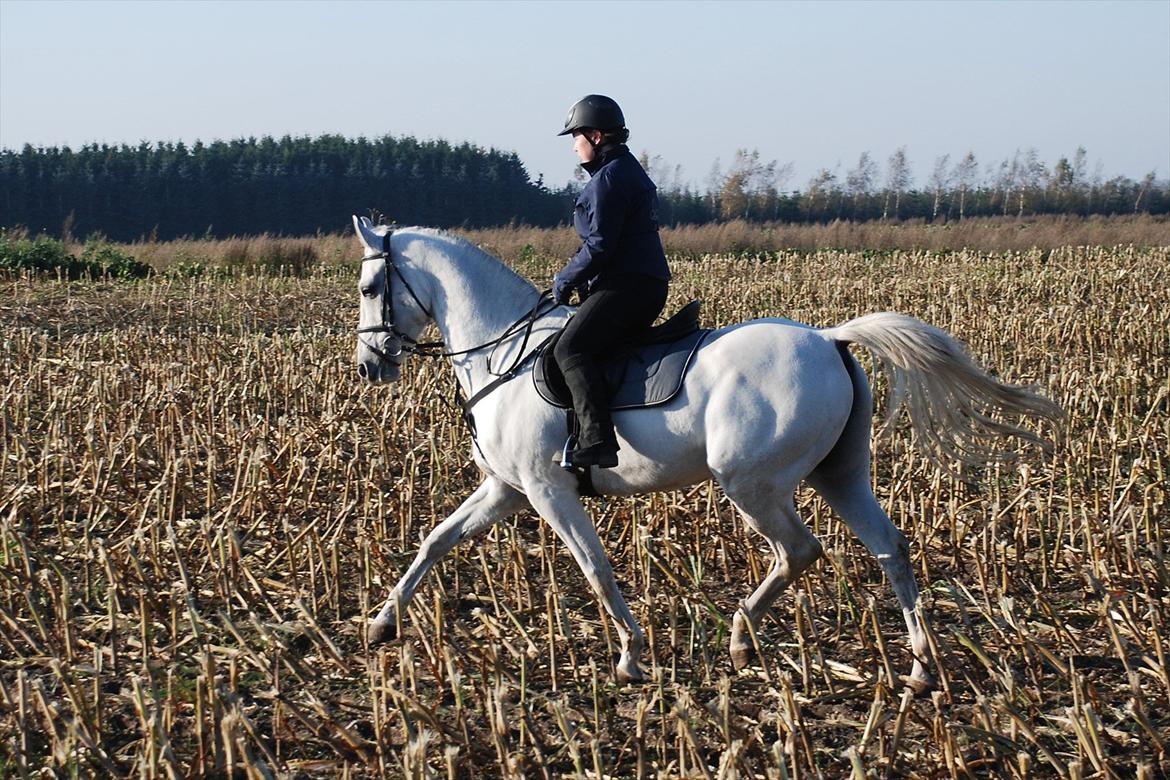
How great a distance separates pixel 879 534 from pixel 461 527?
1.94m

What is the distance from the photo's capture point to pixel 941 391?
215 inches

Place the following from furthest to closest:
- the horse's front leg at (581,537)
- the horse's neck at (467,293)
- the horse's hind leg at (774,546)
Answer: the horse's neck at (467,293) → the horse's front leg at (581,537) → the horse's hind leg at (774,546)

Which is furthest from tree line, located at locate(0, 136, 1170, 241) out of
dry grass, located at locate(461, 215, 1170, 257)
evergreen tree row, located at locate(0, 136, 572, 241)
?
dry grass, located at locate(461, 215, 1170, 257)

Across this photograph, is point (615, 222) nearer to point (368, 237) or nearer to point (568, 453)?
point (568, 453)

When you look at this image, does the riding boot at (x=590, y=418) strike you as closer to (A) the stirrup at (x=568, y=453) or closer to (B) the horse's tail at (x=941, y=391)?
(A) the stirrup at (x=568, y=453)

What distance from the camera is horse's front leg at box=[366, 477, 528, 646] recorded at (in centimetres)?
579

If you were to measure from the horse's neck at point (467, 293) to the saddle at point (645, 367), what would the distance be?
Answer: 17.6 inches

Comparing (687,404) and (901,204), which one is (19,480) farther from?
(901,204)

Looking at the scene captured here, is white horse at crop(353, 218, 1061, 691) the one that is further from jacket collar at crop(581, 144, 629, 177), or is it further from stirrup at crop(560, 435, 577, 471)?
jacket collar at crop(581, 144, 629, 177)

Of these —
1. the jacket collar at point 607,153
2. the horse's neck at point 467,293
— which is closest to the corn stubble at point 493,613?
the horse's neck at point 467,293

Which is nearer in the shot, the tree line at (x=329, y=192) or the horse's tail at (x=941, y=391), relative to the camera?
the horse's tail at (x=941, y=391)

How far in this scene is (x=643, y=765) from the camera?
3939mm

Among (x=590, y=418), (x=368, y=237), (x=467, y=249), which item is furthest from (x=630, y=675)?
(x=368, y=237)

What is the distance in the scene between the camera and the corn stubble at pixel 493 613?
430cm
